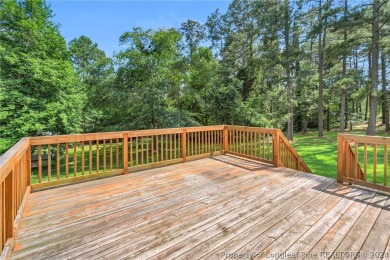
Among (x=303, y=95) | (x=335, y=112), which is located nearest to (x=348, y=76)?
(x=303, y=95)

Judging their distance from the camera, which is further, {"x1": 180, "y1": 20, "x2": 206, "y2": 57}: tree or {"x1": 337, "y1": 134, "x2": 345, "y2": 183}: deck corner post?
{"x1": 180, "y1": 20, "x2": 206, "y2": 57}: tree

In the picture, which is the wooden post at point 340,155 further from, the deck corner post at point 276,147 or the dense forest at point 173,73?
the dense forest at point 173,73

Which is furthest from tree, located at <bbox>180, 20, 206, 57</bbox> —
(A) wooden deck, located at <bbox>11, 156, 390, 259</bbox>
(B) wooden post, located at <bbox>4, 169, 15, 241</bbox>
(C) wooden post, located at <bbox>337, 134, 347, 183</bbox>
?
(B) wooden post, located at <bbox>4, 169, 15, 241</bbox>

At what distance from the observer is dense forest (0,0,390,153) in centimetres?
852

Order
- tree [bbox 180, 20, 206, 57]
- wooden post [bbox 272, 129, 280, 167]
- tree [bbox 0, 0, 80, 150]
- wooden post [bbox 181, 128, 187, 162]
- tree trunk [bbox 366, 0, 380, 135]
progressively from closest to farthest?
1. wooden post [bbox 272, 129, 280, 167]
2. wooden post [bbox 181, 128, 187, 162]
3. tree [bbox 0, 0, 80, 150]
4. tree trunk [bbox 366, 0, 380, 135]
5. tree [bbox 180, 20, 206, 57]

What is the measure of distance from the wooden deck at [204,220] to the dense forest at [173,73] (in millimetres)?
5591

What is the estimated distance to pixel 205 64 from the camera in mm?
10539

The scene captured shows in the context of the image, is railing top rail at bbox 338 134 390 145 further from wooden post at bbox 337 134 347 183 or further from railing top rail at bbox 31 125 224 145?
railing top rail at bbox 31 125 224 145

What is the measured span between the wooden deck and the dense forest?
5591 millimetres

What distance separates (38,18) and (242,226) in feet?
39.6

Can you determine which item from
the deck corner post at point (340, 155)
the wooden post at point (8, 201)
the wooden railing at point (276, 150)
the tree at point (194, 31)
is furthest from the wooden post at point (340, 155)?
the tree at point (194, 31)

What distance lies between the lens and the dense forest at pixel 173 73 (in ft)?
28.0

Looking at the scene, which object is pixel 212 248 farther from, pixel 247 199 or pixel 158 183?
pixel 158 183

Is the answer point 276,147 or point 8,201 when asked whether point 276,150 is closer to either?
point 276,147
